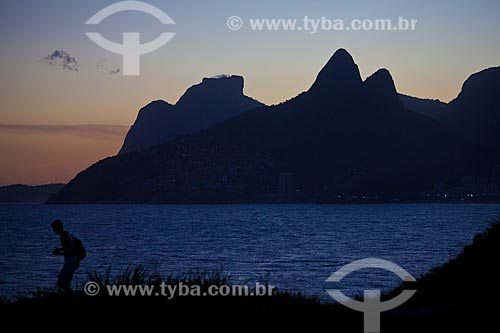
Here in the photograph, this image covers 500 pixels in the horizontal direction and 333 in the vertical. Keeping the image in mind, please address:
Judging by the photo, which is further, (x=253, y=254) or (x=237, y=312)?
(x=253, y=254)

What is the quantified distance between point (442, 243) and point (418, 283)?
5374 cm

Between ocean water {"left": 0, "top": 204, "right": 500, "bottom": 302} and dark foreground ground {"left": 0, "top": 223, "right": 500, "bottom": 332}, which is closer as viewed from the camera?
dark foreground ground {"left": 0, "top": 223, "right": 500, "bottom": 332}

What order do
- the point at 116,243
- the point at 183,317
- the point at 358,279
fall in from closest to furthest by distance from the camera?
1. the point at 183,317
2. the point at 358,279
3. the point at 116,243

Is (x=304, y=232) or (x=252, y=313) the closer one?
(x=252, y=313)

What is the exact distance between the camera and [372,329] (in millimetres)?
10391

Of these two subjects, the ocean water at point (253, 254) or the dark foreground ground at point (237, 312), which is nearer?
the dark foreground ground at point (237, 312)

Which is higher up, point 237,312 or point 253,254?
point 237,312

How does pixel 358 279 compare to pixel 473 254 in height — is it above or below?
below

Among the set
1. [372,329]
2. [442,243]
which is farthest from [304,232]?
[372,329]

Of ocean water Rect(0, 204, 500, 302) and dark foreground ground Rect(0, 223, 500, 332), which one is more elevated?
dark foreground ground Rect(0, 223, 500, 332)

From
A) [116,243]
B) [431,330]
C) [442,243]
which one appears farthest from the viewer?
[116,243]

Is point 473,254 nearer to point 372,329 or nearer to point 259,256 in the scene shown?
point 372,329

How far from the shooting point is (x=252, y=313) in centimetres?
1102

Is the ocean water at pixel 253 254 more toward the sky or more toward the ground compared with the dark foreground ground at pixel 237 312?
Result: more toward the ground
